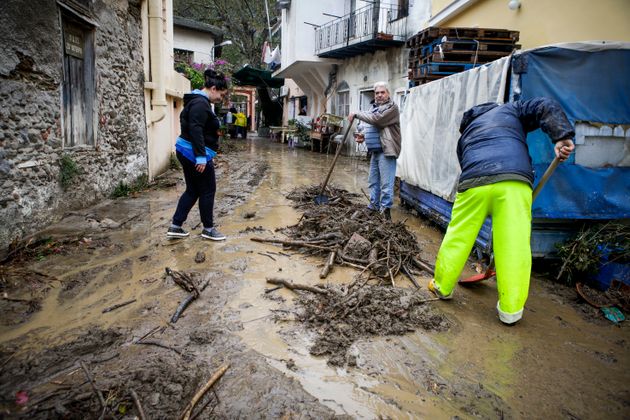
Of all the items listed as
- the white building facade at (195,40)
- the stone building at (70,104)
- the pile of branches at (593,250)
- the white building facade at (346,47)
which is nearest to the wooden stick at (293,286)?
the pile of branches at (593,250)

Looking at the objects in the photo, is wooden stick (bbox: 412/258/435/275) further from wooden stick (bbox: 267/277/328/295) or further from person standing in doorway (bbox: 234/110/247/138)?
person standing in doorway (bbox: 234/110/247/138)

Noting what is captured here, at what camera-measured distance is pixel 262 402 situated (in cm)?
216

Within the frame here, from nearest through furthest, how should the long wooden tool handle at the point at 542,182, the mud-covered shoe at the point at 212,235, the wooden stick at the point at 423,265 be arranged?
the long wooden tool handle at the point at 542,182 < the wooden stick at the point at 423,265 < the mud-covered shoe at the point at 212,235

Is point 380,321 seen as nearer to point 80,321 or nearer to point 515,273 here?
point 515,273

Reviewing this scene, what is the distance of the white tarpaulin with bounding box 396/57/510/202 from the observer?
14.9 ft

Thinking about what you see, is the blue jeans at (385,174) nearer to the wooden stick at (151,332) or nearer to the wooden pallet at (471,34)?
the wooden pallet at (471,34)

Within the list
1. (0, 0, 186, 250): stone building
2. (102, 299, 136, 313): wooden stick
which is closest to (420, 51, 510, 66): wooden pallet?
(0, 0, 186, 250): stone building

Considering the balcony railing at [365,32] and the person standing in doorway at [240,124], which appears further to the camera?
the person standing in doorway at [240,124]

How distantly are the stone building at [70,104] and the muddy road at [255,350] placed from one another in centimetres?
89

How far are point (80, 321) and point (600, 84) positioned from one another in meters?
5.20

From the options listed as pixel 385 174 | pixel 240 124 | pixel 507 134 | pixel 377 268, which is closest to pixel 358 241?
pixel 377 268

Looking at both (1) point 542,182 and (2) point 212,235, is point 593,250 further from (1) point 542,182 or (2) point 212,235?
(2) point 212,235

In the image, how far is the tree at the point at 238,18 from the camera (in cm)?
2691

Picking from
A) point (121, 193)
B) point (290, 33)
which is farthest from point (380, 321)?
point (290, 33)
